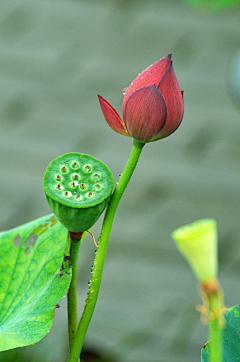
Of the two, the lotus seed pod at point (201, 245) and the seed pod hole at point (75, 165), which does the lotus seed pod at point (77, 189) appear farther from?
the lotus seed pod at point (201, 245)

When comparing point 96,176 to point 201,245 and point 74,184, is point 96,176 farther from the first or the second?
point 201,245

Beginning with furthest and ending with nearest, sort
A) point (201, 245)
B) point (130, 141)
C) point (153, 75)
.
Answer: point (130, 141)
point (153, 75)
point (201, 245)

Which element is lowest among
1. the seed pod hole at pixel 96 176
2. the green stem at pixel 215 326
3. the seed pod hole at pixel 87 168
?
the green stem at pixel 215 326

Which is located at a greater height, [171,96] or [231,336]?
[171,96]

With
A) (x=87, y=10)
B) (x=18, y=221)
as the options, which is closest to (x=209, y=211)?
(x=18, y=221)

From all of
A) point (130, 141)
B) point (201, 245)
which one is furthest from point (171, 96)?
point (130, 141)

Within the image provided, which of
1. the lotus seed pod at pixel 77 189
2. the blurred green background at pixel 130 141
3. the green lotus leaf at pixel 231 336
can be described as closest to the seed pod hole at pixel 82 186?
the lotus seed pod at pixel 77 189
